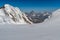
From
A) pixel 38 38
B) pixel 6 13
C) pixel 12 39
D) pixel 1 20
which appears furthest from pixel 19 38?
pixel 6 13

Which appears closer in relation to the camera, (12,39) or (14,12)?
(12,39)

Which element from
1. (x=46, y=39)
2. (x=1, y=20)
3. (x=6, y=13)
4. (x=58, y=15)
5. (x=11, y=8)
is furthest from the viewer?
(x=11, y=8)

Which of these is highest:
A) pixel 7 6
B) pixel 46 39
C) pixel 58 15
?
pixel 7 6

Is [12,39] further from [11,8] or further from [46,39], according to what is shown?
[11,8]

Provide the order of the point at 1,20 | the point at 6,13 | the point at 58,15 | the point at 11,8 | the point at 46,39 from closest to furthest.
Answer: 1. the point at 46,39
2. the point at 58,15
3. the point at 1,20
4. the point at 6,13
5. the point at 11,8

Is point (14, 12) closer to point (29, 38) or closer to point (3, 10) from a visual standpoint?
point (3, 10)

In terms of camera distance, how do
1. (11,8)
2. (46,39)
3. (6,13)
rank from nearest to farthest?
1. (46,39)
2. (6,13)
3. (11,8)

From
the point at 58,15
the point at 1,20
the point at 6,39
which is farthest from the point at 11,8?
the point at 6,39

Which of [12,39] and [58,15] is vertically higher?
[58,15]

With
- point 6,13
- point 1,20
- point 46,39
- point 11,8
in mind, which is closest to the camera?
point 46,39
